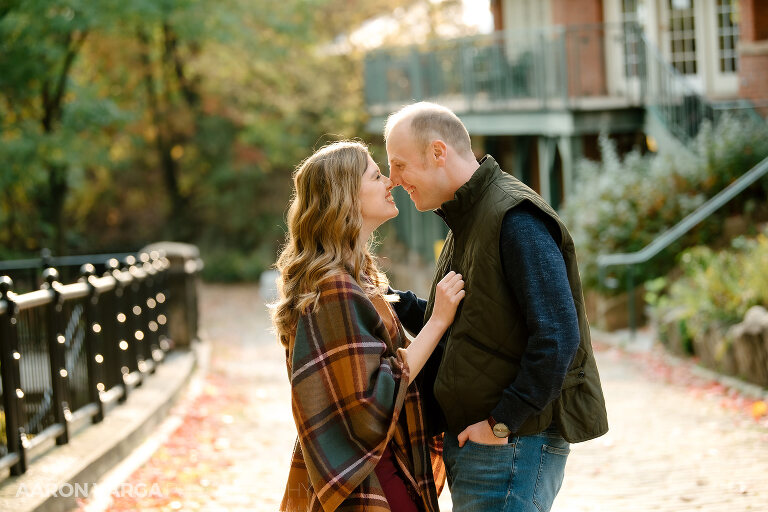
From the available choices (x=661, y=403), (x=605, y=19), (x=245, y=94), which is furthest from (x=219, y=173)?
(x=661, y=403)

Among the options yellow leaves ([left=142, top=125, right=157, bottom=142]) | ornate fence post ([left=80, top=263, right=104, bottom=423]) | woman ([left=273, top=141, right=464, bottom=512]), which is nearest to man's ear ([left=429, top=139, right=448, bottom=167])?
woman ([left=273, top=141, right=464, bottom=512])

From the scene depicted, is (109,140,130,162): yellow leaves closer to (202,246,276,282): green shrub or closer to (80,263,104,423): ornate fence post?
(202,246,276,282): green shrub

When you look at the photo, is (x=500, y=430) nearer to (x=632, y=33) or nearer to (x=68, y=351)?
(x=68, y=351)

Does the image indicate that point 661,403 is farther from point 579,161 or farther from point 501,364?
point 579,161

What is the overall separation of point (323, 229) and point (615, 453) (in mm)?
4320

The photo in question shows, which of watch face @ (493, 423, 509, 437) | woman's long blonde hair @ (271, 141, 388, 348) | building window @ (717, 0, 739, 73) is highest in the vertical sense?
building window @ (717, 0, 739, 73)

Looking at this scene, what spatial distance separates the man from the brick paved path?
1.13 m

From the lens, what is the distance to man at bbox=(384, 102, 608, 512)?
8.71 ft

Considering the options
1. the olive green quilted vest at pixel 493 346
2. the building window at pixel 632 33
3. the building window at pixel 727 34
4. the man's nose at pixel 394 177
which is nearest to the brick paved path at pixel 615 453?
the man's nose at pixel 394 177

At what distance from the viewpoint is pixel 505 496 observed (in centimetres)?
281

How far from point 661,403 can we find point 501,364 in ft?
19.1

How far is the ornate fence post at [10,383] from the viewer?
17.1ft

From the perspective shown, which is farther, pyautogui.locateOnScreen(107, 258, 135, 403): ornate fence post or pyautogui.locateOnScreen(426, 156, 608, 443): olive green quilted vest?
pyautogui.locateOnScreen(107, 258, 135, 403): ornate fence post

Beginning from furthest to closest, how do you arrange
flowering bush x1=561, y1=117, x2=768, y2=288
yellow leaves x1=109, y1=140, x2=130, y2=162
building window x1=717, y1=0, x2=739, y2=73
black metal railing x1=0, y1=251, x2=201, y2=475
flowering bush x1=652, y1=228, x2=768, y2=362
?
yellow leaves x1=109, y1=140, x2=130, y2=162 < building window x1=717, y1=0, x2=739, y2=73 < flowering bush x1=561, y1=117, x2=768, y2=288 < flowering bush x1=652, y1=228, x2=768, y2=362 < black metal railing x1=0, y1=251, x2=201, y2=475
